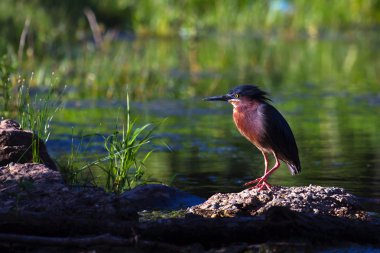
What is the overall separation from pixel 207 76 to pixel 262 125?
33.8ft

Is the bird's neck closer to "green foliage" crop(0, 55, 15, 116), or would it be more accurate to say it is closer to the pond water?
the pond water

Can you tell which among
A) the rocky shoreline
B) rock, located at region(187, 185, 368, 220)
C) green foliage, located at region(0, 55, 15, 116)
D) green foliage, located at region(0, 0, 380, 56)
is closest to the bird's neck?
rock, located at region(187, 185, 368, 220)

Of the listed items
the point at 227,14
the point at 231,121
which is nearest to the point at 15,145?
the point at 231,121

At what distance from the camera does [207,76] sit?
1698 centimetres

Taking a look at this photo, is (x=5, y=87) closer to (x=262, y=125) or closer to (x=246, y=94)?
(x=246, y=94)

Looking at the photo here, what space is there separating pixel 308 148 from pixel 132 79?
4.99m

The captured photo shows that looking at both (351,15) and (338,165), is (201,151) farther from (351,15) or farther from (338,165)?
(351,15)

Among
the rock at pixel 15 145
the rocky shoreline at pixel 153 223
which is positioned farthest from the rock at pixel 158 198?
the rock at pixel 15 145

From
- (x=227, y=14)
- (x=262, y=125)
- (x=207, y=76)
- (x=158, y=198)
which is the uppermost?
(x=227, y=14)

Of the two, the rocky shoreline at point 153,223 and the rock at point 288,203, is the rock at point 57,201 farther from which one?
the rock at point 288,203

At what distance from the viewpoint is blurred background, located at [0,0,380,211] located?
890 centimetres

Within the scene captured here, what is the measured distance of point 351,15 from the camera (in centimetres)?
2712

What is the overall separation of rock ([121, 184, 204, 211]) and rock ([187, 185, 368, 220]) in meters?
0.39

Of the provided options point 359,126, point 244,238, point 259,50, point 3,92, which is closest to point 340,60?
point 259,50
